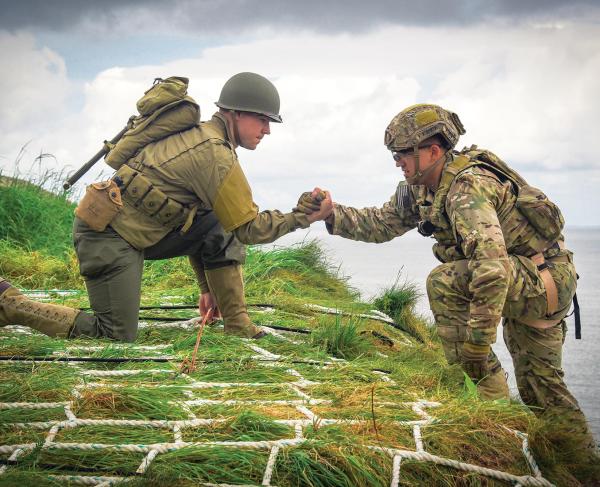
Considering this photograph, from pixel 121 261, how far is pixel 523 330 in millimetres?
2831

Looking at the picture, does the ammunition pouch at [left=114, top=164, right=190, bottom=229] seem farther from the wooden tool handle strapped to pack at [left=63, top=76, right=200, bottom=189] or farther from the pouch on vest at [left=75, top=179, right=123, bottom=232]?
the wooden tool handle strapped to pack at [left=63, top=76, right=200, bottom=189]

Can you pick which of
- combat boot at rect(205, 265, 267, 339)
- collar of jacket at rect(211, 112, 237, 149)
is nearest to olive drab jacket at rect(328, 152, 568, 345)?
combat boot at rect(205, 265, 267, 339)

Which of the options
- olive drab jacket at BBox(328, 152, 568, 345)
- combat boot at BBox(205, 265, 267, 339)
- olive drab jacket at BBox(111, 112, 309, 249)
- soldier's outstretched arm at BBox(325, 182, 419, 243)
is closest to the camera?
olive drab jacket at BBox(328, 152, 568, 345)

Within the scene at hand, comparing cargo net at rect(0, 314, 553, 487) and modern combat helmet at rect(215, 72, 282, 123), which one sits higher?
modern combat helmet at rect(215, 72, 282, 123)

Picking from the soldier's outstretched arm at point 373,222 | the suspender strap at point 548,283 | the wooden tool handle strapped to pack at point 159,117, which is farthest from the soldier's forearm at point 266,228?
the suspender strap at point 548,283

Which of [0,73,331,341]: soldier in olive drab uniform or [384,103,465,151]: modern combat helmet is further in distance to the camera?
[0,73,331,341]: soldier in olive drab uniform

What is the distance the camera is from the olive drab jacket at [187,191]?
5219 mm

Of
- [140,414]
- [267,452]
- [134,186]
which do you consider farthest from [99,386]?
[134,186]

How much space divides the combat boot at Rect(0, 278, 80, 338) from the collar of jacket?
5.44 ft

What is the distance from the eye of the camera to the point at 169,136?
5.49 m

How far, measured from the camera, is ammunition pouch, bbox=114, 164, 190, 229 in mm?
5316

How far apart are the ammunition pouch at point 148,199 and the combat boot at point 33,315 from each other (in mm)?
930

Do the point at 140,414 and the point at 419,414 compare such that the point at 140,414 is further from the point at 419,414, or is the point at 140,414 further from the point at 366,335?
the point at 366,335

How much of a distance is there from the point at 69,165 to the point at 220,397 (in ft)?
29.0
